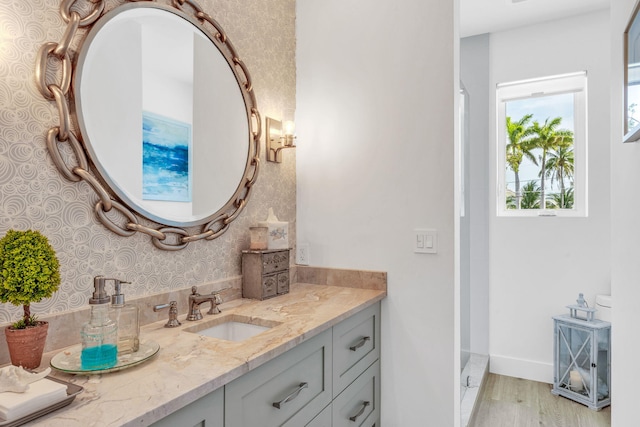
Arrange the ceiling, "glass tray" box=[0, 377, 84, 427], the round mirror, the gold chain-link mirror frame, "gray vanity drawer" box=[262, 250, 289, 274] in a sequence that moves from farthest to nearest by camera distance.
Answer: the ceiling → "gray vanity drawer" box=[262, 250, 289, 274] → the round mirror → the gold chain-link mirror frame → "glass tray" box=[0, 377, 84, 427]

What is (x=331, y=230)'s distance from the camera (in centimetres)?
209

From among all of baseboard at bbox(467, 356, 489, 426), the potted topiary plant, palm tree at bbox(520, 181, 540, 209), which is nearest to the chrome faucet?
the potted topiary plant

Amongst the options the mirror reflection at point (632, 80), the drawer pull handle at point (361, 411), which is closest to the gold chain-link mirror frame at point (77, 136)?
the drawer pull handle at point (361, 411)

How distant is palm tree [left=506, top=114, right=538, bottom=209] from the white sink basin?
255cm

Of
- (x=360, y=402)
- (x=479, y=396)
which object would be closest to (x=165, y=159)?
(x=360, y=402)

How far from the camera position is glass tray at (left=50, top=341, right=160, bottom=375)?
92cm

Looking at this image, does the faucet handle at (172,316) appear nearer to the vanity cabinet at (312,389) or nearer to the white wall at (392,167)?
the vanity cabinet at (312,389)

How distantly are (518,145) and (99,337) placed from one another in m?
3.21

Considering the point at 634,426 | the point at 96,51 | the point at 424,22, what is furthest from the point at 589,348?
the point at 96,51

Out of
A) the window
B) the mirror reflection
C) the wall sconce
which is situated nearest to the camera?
the mirror reflection

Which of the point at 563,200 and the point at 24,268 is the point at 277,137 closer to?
the point at 24,268

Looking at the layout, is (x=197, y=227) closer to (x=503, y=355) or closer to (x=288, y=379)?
(x=288, y=379)

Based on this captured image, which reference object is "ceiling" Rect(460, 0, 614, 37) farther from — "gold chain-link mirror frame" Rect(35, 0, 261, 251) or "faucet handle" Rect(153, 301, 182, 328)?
"faucet handle" Rect(153, 301, 182, 328)

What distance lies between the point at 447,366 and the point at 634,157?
113 cm
